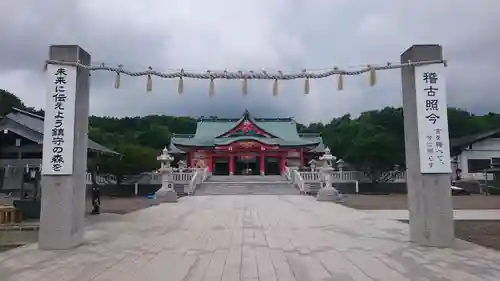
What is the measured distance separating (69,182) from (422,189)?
608cm

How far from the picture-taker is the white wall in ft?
119

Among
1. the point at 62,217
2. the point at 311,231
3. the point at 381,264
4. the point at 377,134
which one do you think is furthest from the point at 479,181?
the point at 62,217

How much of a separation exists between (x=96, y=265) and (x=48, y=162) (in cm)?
236

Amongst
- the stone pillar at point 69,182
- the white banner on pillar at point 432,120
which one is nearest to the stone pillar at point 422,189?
the white banner on pillar at point 432,120

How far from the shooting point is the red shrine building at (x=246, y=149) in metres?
36.2

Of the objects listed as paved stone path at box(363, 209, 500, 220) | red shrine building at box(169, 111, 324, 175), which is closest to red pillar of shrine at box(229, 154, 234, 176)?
red shrine building at box(169, 111, 324, 175)

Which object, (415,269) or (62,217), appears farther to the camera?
(62,217)

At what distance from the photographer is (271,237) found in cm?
812

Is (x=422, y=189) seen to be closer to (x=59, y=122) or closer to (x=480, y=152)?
(x=59, y=122)

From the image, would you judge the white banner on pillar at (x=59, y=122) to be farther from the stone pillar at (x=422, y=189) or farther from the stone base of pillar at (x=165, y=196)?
the stone base of pillar at (x=165, y=196)

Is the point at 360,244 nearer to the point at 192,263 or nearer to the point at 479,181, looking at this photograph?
the point at 192,263

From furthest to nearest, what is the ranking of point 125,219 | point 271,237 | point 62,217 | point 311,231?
1. point 125,219
2. point 311,231
3. point 271,237
4. point 62,217

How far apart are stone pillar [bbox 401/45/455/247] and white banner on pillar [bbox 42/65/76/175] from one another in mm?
6004

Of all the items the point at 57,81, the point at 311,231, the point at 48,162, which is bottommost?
the point at 311,231
